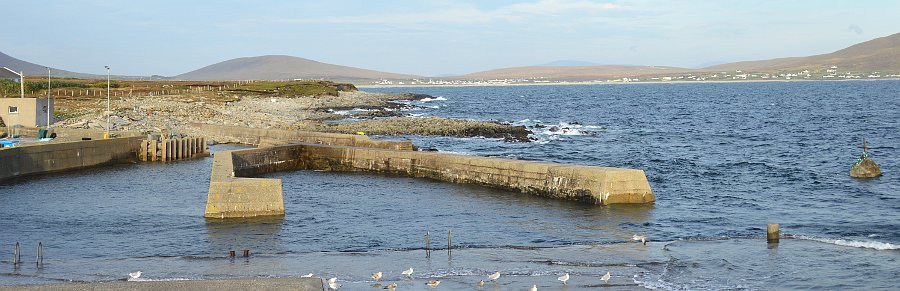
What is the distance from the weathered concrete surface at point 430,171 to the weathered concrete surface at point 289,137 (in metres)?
2.65

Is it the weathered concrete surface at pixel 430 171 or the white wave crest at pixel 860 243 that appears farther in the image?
the weathered concrete surface at pixel 430 171

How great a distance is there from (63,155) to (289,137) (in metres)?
12.6

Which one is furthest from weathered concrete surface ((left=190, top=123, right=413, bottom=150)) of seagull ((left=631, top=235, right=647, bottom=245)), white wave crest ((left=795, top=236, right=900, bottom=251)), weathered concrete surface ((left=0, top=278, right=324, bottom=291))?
weathered concrete surface ((left=0, top=278, right=324, bottom=291))

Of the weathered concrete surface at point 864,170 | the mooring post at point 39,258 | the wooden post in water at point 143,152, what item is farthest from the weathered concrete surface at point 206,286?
the weathered concrete surface at point 864,170

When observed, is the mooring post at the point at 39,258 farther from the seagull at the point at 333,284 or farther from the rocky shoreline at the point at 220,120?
the rocky shoreline at the point at 220,120

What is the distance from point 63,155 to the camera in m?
37.2

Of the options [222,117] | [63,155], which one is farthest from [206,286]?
[222,117]

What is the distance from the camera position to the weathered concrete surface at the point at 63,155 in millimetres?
33844

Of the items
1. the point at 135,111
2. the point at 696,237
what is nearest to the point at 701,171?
the point at 696,237

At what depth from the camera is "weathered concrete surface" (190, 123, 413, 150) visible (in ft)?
141

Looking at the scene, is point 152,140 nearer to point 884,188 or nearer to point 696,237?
point 696,237

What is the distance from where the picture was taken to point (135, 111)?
206 feet

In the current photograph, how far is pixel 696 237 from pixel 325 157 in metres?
21.3

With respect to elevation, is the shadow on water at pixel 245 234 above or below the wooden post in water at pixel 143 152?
below
